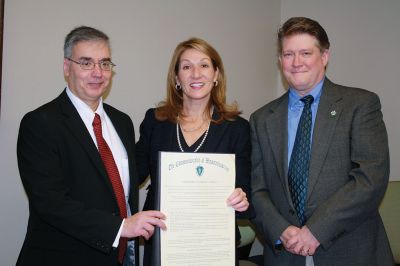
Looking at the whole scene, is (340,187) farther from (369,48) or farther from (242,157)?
(369,48)

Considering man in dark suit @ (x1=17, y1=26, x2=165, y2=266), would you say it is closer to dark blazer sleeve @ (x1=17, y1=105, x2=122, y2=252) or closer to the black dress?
dark blazer sleeve @ (x1=17, y1=105, x2=122, y2=252)

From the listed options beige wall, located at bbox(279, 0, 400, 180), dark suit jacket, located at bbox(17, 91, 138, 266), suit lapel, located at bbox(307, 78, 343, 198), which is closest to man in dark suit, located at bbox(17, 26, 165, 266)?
dark suit jacket, located at bbox(17, 91, 138, 266)

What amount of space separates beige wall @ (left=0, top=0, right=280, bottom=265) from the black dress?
2.69 ft

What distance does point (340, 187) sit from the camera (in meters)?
2.20

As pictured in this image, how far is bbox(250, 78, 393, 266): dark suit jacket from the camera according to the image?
2.12 meters

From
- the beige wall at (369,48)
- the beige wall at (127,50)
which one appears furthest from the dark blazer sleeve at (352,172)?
the beige wall at (369,48)

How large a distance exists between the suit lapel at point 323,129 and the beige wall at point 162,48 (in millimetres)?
1592

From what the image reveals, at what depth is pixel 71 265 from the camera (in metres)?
2.02

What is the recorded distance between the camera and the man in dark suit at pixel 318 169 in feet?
6.99

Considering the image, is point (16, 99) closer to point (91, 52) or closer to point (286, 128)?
point (91, 52)

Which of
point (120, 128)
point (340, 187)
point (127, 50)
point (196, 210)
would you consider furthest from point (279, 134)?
point (127, 50)

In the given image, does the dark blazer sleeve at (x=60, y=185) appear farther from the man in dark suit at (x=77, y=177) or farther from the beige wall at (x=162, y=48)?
the beige wall at (x=162, y=48)

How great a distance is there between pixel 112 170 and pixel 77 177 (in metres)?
0.19

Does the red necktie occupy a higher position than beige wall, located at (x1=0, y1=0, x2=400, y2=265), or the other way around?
beige wall, located at (x1=0, y1=0, x2=400, y2=265)
